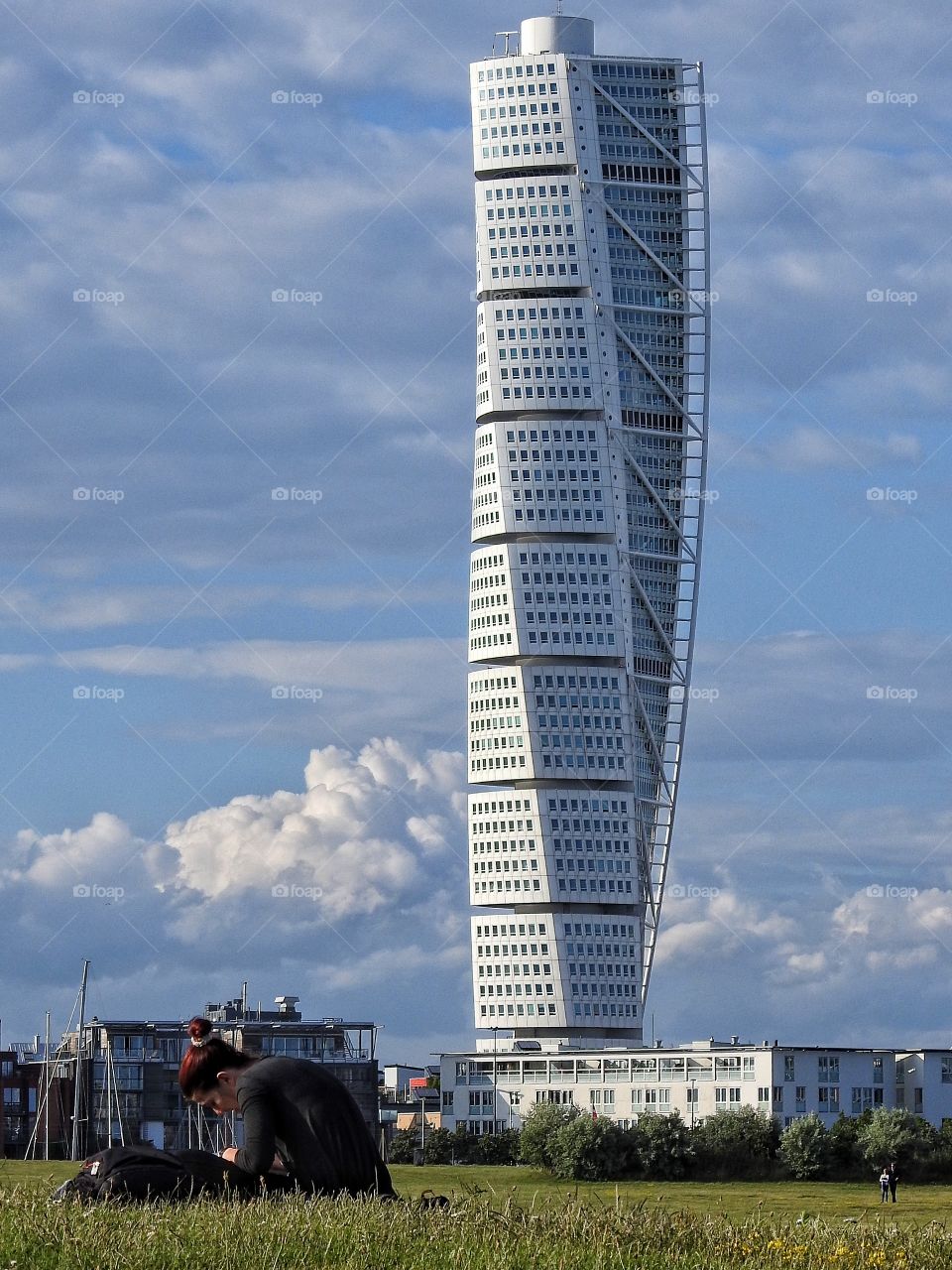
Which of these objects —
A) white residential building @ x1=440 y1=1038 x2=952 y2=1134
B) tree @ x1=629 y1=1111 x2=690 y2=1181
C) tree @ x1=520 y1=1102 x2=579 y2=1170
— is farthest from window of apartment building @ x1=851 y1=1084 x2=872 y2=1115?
tree @ x1=629 y1=1111 x2=690 y2=1181

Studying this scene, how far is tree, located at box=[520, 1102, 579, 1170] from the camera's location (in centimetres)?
11244

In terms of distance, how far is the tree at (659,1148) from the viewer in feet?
354

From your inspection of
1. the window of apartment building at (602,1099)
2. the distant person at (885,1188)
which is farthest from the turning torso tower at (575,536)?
the distant person at (885,1188)

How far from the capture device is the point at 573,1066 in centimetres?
15500

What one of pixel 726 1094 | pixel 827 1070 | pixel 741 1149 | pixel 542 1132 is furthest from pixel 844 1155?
pixel 726 1094

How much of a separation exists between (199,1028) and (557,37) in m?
191

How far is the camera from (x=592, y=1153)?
107 metres

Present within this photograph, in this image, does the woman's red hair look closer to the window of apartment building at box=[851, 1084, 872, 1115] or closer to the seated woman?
the seated woman

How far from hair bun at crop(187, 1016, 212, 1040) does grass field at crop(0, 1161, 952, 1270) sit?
3.88 ft

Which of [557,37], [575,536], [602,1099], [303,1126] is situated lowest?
[602,1099]

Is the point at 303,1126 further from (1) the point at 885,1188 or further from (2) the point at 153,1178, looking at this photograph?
(1) the point at 885,1188

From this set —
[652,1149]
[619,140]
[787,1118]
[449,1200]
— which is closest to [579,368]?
[619,140]

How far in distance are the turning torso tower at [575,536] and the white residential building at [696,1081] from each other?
22307 mm

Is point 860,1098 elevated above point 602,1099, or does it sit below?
above
